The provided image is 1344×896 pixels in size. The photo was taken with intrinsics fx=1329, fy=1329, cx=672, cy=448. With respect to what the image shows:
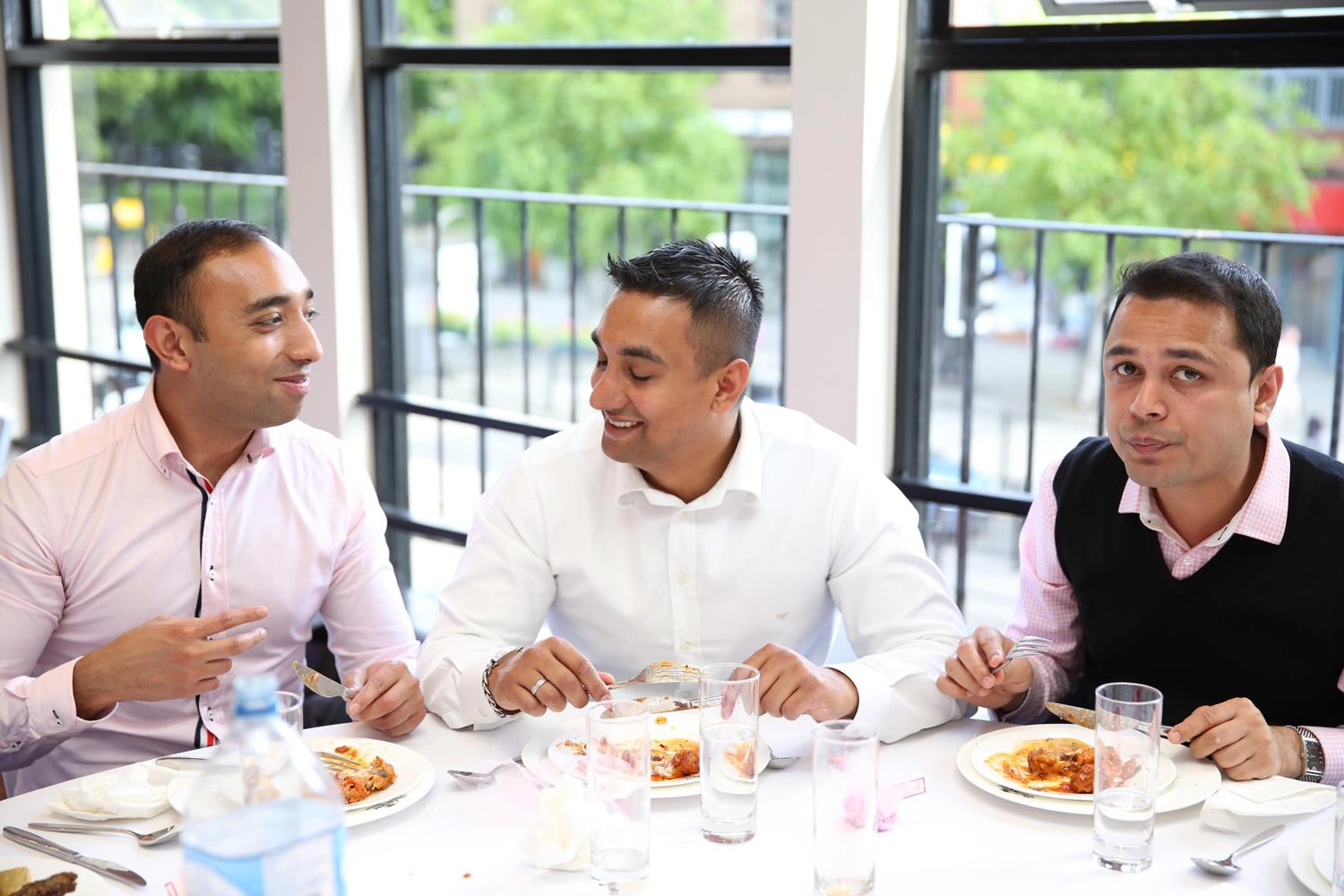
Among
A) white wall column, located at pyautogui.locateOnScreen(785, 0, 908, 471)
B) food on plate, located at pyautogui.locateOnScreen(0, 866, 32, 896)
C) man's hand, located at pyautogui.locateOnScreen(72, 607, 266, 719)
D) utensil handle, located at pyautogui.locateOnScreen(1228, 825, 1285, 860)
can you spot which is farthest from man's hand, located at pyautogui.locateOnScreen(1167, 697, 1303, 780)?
white wall column, located at pyautogui.locateOnScreen(785, 0, 908, 471)

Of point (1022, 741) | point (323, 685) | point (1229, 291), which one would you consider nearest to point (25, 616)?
point (323, 685)

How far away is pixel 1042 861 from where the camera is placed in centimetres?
131

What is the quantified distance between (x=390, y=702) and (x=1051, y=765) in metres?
0.78

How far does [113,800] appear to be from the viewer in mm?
1380

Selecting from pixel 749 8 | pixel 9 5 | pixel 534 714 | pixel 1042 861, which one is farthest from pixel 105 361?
pixel 749 8

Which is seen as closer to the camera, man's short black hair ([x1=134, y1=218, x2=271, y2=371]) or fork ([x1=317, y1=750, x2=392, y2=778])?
fork ([x1=317, y1=750, x2=392, y2=778])

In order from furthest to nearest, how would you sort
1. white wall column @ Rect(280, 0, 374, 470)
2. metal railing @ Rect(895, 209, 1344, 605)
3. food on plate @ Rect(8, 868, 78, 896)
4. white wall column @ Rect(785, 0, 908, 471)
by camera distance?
white wall column @ Rect(280, 0, 374, 470) → metal railing @ Rect(895, 209, 1344, 605) → white wall column @ Rect(785, 0, 908, 471) → food on plate @ Rect(8, 868, 78, 896)

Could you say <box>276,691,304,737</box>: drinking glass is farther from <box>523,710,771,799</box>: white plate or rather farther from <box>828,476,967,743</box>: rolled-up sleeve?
<box>828,476,967,743</box>: rolled-up sleeve

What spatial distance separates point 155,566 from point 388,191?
212 centimetres

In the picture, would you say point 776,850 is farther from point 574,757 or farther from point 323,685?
point 323,685

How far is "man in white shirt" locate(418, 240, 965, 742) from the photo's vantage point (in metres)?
1.87

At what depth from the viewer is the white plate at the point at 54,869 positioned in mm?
1217

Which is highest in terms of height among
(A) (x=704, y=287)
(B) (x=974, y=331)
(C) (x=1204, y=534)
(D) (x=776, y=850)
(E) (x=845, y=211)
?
(E) (x=845, y=211)

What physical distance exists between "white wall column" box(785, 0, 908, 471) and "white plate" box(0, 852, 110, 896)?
191 centimetres
